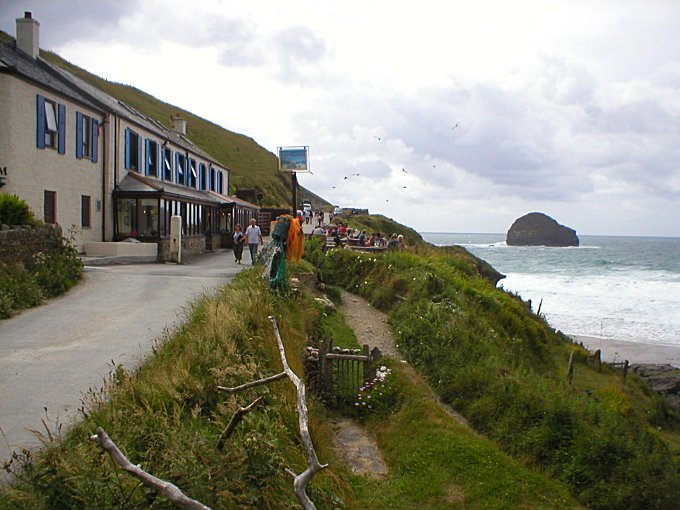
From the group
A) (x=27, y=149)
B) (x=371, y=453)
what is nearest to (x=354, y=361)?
(x=371, y=453)

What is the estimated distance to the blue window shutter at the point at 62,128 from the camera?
20.5 meters

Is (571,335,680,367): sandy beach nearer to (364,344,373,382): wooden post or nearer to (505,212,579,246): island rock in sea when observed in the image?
(364,344,373,382): wooden post

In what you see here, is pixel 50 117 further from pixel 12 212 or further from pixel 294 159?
pixel 294 159

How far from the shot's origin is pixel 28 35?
22.6 m

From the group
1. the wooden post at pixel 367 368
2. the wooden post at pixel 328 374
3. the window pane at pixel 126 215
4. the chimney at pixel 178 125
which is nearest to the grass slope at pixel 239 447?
the wooden post at pixel 328 374

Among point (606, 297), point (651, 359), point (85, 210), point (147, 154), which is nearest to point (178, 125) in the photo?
point (147, 154)

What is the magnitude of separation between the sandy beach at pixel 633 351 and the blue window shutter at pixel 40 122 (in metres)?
23.3

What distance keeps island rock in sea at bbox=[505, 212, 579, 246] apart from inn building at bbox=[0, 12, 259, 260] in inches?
5598

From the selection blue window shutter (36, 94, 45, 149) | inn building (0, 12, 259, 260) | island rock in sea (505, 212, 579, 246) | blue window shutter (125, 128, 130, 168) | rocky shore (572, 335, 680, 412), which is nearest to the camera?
inn building (0, 12, 259, 260)

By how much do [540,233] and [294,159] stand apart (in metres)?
148

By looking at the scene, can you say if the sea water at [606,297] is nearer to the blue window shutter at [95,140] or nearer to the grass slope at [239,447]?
the grass slope at [239,447]

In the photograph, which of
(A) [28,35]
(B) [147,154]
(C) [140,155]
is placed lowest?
(C) [140,155]

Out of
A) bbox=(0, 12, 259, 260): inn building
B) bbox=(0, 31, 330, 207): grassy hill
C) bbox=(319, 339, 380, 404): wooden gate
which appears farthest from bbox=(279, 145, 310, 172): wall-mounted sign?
bbox=(0, 31, 330, 207): grassy hill

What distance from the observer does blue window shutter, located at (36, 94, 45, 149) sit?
19.3 meters
